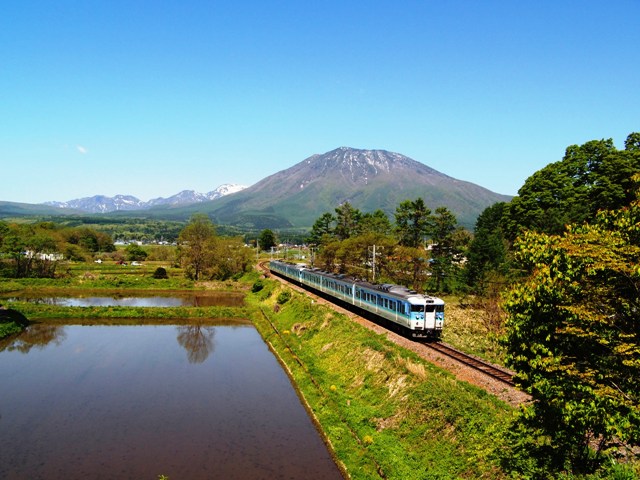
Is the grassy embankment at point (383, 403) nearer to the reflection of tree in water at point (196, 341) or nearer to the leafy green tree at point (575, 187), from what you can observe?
the reflection of tree in water at point (196, 341)

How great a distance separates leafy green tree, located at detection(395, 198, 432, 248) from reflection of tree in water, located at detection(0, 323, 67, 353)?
135 feet

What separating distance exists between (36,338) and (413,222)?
44.9m

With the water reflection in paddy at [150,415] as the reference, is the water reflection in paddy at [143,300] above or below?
below

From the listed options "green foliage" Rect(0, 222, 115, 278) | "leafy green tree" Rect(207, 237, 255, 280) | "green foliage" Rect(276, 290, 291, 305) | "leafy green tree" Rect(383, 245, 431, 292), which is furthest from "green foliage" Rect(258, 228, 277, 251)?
"green foliage" Rect(276, 290, 291, 305)

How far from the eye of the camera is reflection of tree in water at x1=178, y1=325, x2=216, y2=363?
→ 1305 inches

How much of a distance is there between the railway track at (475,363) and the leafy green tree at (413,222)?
36.3 meters

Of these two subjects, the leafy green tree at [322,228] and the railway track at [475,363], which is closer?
the railway track at [475,363]

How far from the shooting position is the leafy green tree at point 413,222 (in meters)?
61.5

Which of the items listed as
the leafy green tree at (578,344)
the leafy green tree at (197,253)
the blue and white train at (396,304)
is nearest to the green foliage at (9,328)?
the blue and white train at (396,304)

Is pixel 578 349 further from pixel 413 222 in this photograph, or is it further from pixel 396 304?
pixel 413 222

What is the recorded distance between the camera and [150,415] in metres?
21.7

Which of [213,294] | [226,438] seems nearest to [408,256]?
[213,294]

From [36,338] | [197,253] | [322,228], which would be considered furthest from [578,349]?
[322,228]

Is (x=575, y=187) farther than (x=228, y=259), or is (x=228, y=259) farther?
(x=228, y=259)
